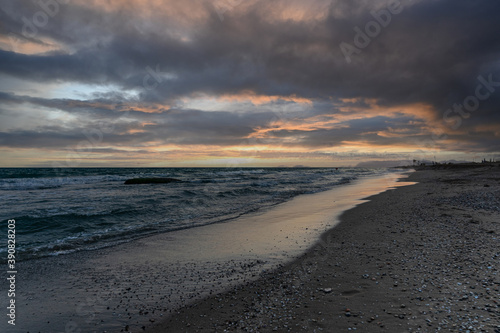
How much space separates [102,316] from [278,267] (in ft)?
13.2

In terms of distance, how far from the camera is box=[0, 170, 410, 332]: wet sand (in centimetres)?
472

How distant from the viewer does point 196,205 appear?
19.0 metres

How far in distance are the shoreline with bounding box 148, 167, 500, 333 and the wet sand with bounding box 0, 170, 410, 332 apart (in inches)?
22.6

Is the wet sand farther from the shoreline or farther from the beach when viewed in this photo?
the shoreline

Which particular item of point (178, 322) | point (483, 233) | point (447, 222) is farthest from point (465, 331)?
point (447, 222)

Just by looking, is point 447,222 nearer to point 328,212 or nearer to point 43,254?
point 328,212

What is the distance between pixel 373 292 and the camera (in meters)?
5.07

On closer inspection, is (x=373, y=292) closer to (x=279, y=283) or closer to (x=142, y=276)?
(x=279, y=283)

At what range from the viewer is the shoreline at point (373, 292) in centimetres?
412

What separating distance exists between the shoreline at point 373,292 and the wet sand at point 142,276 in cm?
57

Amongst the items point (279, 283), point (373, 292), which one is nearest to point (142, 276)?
point (279, 283)

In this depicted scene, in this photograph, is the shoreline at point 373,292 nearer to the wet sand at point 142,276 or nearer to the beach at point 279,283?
the beach at point 279,283

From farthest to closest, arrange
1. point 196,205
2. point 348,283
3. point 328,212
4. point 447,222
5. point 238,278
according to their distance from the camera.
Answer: point 196,205 < point 328,212 < point 447,222 < point 238,278 < point 348,283

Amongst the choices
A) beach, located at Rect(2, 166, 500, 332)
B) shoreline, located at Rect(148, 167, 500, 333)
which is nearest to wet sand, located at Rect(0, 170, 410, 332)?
beach, located at Rect(2, 166, 500, 332)
